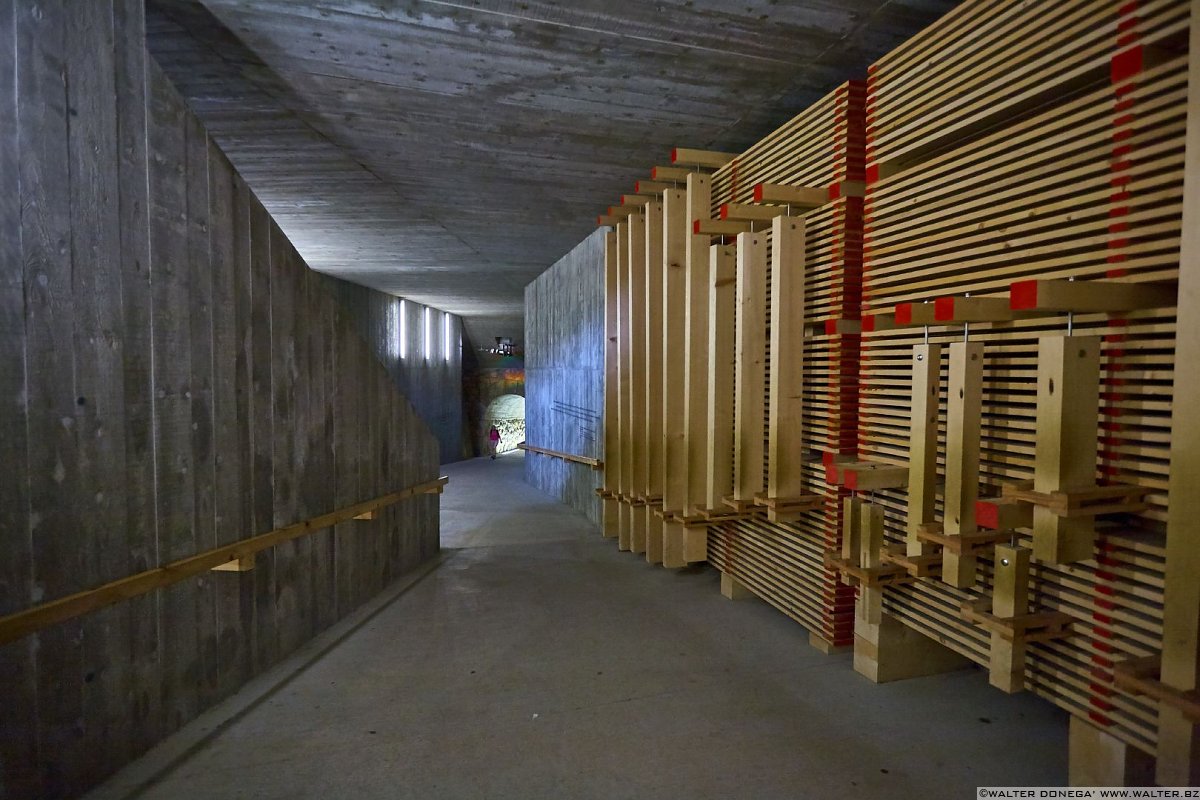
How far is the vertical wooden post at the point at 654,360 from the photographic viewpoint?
5.19 meters

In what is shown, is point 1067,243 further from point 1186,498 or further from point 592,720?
point 592,720

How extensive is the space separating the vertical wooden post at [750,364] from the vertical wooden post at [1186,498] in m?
2.18

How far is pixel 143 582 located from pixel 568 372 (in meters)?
6.90

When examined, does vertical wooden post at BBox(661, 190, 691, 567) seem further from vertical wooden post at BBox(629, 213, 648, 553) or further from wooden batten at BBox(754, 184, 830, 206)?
wooden batten at BBox(754, 184, 830, 206)

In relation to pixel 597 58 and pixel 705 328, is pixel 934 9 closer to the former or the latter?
pixel 597 58

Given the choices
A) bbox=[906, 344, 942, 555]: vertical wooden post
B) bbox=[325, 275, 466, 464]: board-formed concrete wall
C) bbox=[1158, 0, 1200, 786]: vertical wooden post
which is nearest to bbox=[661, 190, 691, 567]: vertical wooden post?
bbox=[906, 344, 942, 555]: vertical wooden post

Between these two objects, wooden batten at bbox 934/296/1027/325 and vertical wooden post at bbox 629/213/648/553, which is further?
vertical wooden post at bbox 629/213/648/553

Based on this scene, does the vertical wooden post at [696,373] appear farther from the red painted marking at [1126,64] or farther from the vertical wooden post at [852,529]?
the red painted marking at [1126,64]

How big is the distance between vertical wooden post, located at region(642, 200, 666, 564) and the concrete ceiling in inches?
29.6

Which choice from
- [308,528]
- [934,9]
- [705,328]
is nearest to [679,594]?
[705,328]

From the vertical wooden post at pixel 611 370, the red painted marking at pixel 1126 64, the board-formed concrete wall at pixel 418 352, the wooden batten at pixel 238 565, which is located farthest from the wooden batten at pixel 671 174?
the board-formed concrete wall at pixel 418 352

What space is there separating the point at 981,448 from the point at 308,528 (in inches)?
154

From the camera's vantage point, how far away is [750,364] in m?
4.08

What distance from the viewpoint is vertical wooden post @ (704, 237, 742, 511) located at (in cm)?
423
